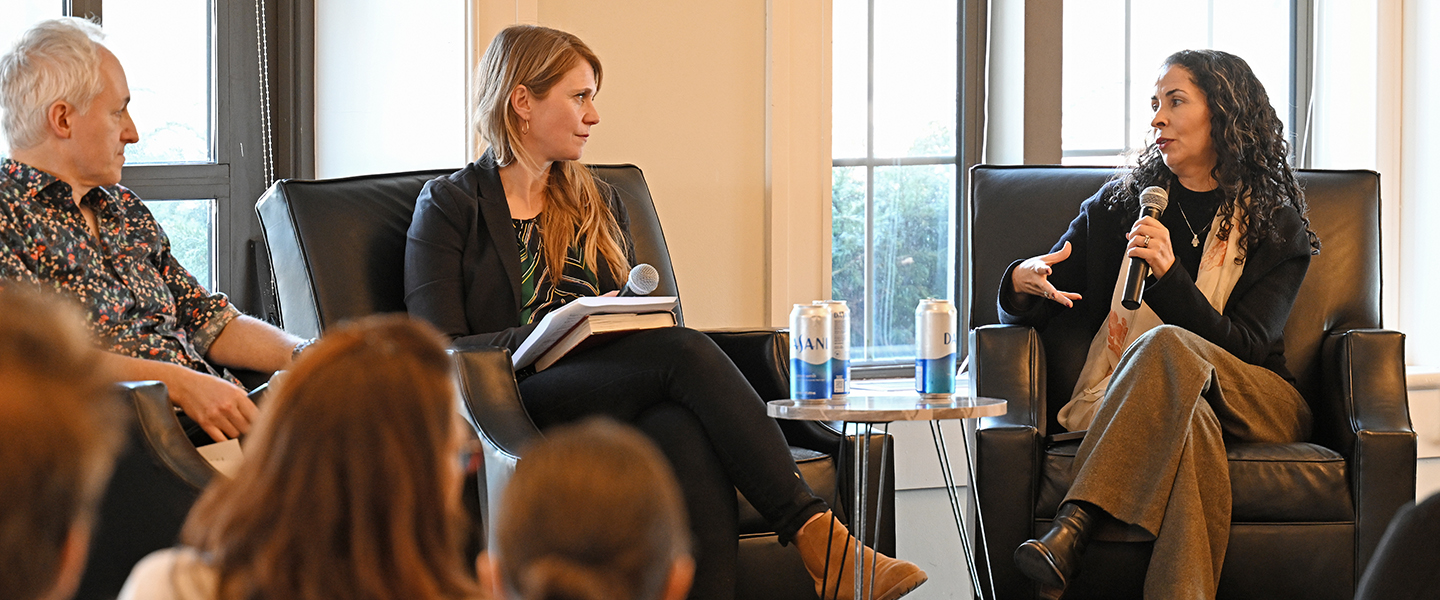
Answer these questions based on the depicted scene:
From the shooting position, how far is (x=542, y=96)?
245cm

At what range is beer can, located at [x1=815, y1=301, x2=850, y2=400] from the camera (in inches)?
76.1

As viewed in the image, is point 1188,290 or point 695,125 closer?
point 1188,290

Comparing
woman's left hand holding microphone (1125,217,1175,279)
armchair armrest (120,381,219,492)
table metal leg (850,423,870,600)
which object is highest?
woman's left hand holding microphone (1125,217,1175,279)

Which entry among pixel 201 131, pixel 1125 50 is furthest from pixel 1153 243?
pixel 201 131

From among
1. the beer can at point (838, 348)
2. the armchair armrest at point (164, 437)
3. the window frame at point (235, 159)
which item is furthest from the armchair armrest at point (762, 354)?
the window frame at point (235, 159)

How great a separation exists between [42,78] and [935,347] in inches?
57.8

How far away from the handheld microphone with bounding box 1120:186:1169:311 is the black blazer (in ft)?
3.66

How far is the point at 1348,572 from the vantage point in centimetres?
227

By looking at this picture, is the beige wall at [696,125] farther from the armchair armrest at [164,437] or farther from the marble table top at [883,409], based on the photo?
the armchair armrest at [164,437]

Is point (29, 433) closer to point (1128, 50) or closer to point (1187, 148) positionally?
point (1187, 148)

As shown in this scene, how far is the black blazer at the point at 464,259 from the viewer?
2268mm

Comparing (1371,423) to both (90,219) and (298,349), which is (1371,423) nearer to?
(298,349)

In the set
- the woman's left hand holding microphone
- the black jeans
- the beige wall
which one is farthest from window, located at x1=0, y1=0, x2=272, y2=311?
the woman's left hand holding microphone

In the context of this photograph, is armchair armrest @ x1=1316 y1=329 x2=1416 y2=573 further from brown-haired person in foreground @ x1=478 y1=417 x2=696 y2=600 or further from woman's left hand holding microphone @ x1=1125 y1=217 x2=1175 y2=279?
brown-haired person in foreground @ x1=478 y1=417 x2=696 y2=600
